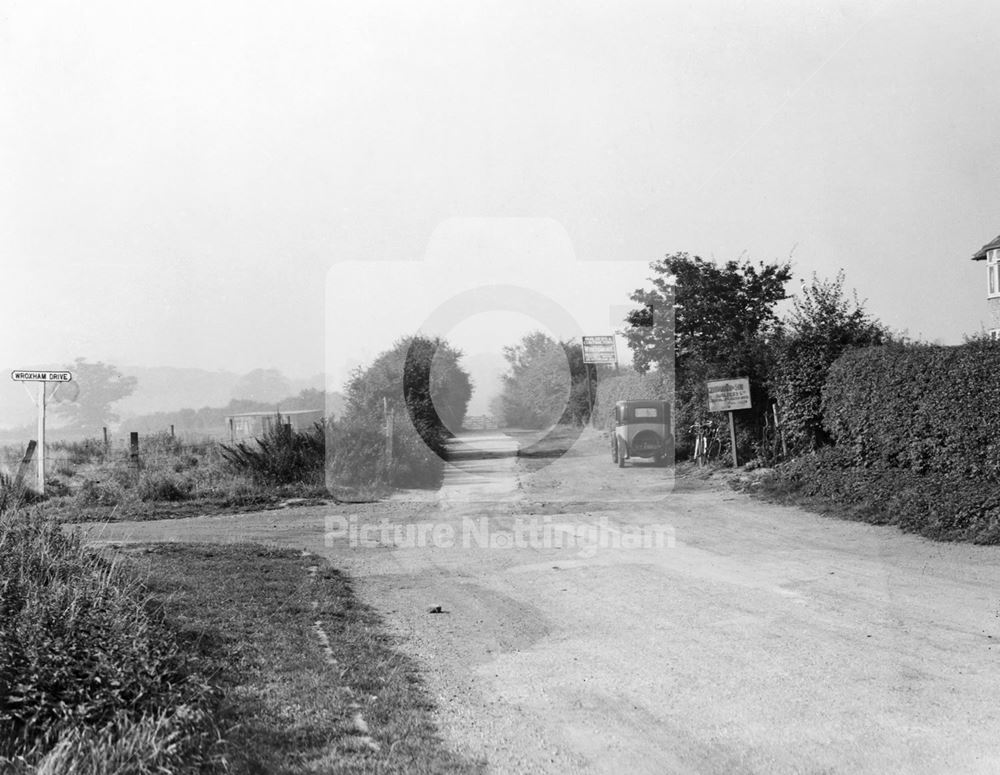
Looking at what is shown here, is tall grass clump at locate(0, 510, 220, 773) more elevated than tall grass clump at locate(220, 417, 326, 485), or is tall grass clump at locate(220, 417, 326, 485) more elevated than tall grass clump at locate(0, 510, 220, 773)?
tall grass clump at locate(220, 417, 326, 485)

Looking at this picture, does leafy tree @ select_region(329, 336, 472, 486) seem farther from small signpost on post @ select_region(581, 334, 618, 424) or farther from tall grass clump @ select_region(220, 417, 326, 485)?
small signpost on post @ select_region(581, 334, 618, 424)

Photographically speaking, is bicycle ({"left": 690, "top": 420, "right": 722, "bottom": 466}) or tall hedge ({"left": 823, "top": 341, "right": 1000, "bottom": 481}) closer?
tall hedge ({"left": 823, "top": 341, "right": 1000, "bottom": 481})

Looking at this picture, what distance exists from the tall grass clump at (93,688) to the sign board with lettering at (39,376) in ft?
42.0

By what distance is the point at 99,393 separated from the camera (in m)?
31.1

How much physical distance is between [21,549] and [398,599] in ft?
10.9

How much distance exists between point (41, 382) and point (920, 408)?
16692 mm

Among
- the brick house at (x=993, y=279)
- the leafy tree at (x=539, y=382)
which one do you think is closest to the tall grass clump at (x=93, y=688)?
the leafy tree at (x=539, y=382)

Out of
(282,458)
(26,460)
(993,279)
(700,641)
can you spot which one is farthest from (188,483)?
(993,279)

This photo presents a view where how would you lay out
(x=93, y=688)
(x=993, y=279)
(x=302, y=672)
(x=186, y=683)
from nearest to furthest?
(x=93, y=688), (x=186, y=683), (x=302, y=672), (x=993, y=279)

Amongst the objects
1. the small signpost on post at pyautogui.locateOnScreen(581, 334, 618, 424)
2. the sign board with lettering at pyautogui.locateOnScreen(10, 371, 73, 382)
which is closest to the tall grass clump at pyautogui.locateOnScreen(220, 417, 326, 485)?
the sign board with lettering at pyautogui.locateOnScreen(10, 371, 73, 382)

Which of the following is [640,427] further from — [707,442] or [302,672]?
[302,672]

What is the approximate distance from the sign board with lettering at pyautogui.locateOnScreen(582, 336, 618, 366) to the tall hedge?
48.0 ft

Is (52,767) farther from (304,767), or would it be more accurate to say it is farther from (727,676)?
(727,676)

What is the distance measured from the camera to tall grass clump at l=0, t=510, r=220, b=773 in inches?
139
